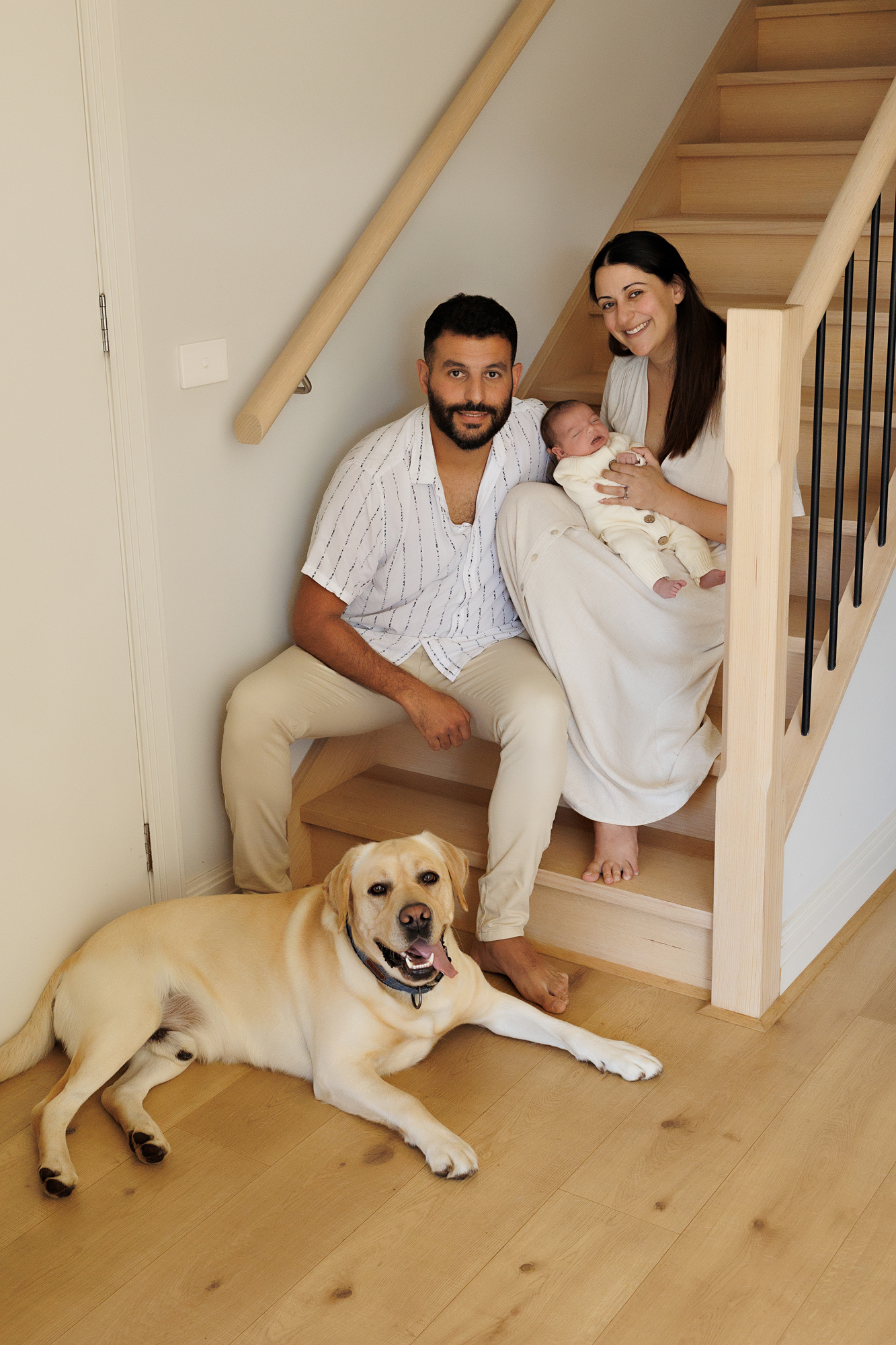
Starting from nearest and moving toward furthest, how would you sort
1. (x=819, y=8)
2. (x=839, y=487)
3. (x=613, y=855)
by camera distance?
1. (x=839, y=487)
2. (x=613, y=855)
3. (x=819, y=8)

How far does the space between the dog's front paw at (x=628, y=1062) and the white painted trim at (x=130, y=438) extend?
0.91 meters

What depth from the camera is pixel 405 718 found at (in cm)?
269

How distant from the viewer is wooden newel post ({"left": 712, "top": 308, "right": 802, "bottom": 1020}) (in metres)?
1.91

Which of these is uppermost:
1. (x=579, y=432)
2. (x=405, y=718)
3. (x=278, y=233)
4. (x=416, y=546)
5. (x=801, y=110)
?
(x=801, y=110)

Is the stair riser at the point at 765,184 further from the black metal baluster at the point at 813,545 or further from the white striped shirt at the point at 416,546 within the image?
the black metal baluster at the point at 813,545

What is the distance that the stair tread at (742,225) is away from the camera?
122 inches

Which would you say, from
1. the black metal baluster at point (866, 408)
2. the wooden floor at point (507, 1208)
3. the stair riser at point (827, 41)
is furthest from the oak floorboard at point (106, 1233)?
the stair riser at point (827, 41)

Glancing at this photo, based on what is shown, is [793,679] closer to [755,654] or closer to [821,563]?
[821,563]

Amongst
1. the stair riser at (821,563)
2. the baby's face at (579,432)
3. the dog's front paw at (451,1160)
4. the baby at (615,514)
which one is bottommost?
the dog's front paw at (451,1160)

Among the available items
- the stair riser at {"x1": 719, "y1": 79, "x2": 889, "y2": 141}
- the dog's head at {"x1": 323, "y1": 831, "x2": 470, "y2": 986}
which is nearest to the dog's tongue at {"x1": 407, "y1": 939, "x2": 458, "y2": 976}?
the dog's head at {"x1": 323, "y1": 831, "x2": 470, "y2": 986}

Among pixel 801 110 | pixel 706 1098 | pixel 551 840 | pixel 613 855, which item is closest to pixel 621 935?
pixel 613 855

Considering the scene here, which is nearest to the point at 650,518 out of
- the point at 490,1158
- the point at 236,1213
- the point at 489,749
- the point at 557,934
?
the point at 489,749

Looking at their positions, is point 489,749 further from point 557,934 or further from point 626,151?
point 626,151

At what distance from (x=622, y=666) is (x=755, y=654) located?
1.16 ft
